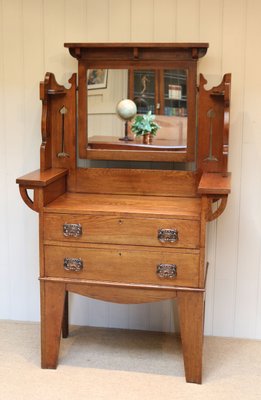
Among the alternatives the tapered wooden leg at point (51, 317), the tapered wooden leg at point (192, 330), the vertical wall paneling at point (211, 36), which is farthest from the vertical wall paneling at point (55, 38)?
the tapered wooden leg at point (192, 330)

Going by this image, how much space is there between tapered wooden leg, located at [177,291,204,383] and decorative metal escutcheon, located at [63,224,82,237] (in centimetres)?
50

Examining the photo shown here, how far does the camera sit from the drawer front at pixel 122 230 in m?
2.33

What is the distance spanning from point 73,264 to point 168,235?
0.44 meters

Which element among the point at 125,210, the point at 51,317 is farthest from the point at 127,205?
the point at 51,317

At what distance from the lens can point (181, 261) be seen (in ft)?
7.72

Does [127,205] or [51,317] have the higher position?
[127,205]

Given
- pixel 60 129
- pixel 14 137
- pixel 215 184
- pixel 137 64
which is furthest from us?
pixel 14 137

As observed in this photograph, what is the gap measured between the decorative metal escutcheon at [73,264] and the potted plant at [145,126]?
2.27 ft

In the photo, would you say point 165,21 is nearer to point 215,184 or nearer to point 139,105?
point 139,105

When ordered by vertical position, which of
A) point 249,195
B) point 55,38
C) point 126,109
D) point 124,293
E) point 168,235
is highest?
point 55,38

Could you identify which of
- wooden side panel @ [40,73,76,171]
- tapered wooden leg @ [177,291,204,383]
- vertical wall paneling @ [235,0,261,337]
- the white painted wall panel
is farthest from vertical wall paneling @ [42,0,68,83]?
tapered wooden leg @ [177,291,204,383]

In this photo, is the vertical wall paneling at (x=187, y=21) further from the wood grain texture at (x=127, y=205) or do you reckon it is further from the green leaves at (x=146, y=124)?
the wood grain texture at (x=127, y=205)

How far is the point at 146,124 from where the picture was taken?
2672mm

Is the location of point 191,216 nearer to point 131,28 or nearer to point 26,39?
point 131,28
